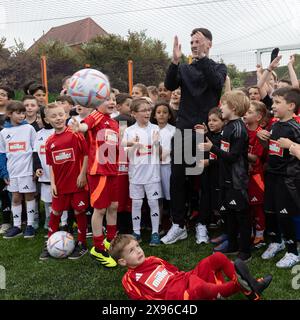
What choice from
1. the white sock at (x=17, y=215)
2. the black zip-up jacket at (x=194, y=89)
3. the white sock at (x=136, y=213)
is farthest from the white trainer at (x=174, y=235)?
the white sock at (x=17, y=215)

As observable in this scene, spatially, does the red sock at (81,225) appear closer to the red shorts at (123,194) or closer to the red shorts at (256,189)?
the red shorts at (123,194)

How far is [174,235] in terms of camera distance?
4.54 meters

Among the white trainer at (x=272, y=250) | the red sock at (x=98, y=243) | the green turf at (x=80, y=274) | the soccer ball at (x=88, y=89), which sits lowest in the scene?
the green turf at (x=80, y=274)

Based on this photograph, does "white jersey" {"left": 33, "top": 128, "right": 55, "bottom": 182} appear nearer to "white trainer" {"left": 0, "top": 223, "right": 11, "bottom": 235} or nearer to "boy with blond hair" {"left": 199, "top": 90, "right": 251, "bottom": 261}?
"white trainer" {"left": 0, "top": 223, "right": 11, "bottom": 235}

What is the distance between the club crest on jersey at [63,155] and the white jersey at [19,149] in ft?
2.75

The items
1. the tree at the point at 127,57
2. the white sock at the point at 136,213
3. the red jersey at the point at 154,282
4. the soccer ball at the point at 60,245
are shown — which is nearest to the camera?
the red jersey at the point at 154,282

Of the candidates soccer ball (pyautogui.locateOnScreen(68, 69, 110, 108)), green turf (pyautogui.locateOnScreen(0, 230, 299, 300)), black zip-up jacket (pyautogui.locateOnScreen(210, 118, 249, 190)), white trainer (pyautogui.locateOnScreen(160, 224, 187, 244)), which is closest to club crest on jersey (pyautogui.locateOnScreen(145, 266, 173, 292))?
green turf (pyautogui.locateOnScreen(0, 230, 299, 300))

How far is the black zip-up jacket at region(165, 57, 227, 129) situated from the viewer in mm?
4281

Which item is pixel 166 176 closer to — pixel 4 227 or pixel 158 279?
pixel 158 279

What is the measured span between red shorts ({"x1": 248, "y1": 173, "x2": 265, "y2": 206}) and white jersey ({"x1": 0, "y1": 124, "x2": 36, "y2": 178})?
8.83 ft

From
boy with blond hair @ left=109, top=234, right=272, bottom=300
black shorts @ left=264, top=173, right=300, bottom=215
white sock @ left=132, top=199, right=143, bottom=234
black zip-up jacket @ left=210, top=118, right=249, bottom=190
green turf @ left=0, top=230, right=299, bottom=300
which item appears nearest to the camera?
boy with blond hair @ left=109, top=234, right=272, bottom=300

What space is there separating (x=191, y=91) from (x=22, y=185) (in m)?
2.41

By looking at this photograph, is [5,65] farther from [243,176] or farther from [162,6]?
[243,176]

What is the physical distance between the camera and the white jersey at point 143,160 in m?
4.55
